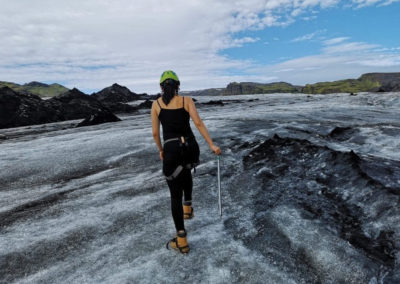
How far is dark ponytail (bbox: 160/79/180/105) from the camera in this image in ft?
14.7

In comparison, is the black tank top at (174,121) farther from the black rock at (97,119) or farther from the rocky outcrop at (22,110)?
the rocky outcrop at (22,110)

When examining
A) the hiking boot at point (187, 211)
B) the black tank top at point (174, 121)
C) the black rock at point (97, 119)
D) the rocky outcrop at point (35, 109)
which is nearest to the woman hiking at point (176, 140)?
the black tank top at point (174, 121)

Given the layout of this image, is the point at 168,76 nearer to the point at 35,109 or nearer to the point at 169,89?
the point at 169,89

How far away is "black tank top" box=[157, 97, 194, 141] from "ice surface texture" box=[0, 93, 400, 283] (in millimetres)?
1868

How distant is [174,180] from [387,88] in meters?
72.6

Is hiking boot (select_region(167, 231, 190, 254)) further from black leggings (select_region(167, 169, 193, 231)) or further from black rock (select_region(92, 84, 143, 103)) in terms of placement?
black rock (select_region(92, 84, 143, 103))

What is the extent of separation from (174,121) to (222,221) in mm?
2255

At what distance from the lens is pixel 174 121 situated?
462 centimetres

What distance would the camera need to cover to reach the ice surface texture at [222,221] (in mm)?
4152

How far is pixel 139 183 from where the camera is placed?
7879mm

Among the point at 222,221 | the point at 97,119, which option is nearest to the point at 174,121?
the point at 222,221

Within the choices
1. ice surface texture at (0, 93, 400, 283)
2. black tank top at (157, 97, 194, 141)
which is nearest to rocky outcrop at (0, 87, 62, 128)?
ice surface texture at (0, 93, 400, 283)

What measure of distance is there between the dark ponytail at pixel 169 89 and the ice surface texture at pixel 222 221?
2.45 meters

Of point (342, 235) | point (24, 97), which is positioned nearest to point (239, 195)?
point (342, 235)
